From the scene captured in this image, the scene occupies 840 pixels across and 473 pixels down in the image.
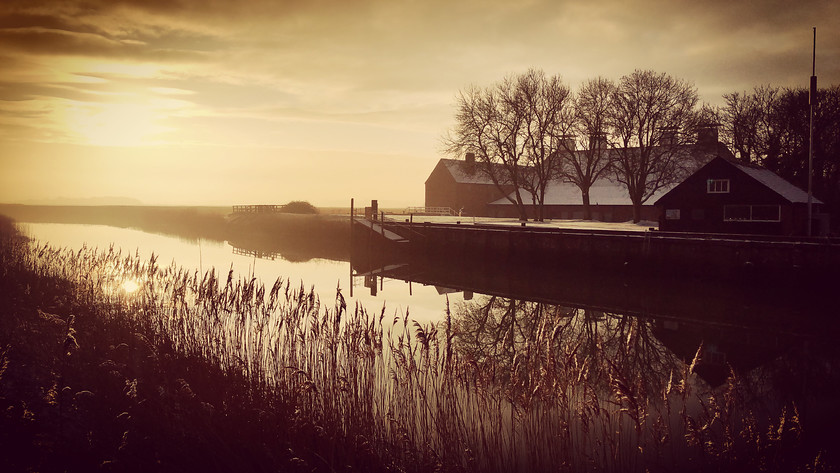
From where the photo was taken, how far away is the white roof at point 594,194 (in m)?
61.2

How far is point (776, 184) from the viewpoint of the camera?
36.8 metres

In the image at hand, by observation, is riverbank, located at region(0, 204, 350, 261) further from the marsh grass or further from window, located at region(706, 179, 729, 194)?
the marsh grass

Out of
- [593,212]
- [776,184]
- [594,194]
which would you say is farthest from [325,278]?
[594,194]

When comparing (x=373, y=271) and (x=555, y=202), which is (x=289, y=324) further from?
(x=555, y=202)

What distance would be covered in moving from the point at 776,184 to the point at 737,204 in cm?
275

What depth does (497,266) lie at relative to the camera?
38094 mm

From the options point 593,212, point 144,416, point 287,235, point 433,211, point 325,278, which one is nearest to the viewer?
point 144,416

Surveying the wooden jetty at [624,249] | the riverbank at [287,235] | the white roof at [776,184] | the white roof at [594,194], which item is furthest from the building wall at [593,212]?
the riverbank at [287,235]

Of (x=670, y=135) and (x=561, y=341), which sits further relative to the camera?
(x=670, y=135)

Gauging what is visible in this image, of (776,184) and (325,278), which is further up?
(776,184)

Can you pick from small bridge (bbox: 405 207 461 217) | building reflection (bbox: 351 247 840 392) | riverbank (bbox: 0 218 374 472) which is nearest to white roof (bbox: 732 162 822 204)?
building reflection (bbox: 351 247 840 392)

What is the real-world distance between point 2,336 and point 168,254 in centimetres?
2930

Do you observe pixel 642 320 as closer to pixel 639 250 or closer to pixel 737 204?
pixel 639 250

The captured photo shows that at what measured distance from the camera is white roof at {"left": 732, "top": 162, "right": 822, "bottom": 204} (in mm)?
35094
